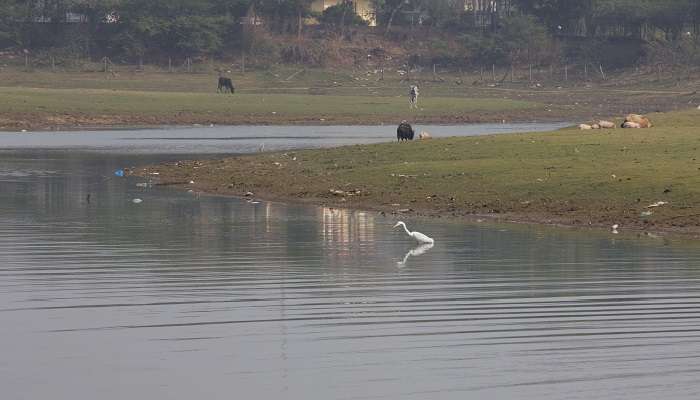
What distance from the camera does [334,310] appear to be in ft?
61.2

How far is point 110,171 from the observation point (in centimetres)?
4644

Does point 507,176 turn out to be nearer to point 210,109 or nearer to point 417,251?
point 417,251

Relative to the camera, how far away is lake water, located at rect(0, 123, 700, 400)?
14.4 metres

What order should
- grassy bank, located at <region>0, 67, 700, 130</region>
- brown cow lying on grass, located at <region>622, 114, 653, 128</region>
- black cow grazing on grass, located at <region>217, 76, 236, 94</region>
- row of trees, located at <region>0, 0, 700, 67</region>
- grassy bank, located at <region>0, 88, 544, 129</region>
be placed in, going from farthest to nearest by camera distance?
row of trees, located at <region>0, 0, 700, 67</region>, black cow grazing on grass, located at <region>217, 76, 236, 94</region>, grassy bank, located at <region>0, 67, 700, 130</region>, grassy bank, located at <region>0, 88, 544, 129</region>, brown cow lying on grass, located at <region>622, 114, 653, 128</region>

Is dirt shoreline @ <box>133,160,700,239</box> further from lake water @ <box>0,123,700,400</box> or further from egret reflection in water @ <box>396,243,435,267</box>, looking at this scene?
egret reflection in water @ <box>396,243,435,267</box>

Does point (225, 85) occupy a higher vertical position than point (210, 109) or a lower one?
higher

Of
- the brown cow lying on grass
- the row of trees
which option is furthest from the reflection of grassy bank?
Answer: the row of trees

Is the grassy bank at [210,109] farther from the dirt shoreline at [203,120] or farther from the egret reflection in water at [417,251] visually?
the egret reflection in water at [417,251]

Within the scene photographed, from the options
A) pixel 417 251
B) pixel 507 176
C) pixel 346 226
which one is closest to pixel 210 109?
pixel 507 176

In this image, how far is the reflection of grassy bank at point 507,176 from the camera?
31172 millimetres

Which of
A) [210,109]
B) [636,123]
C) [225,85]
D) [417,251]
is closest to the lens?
[417,251]

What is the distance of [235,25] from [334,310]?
102779 mm

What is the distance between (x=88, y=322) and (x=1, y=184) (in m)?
24.2

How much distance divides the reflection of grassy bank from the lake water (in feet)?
7.25
